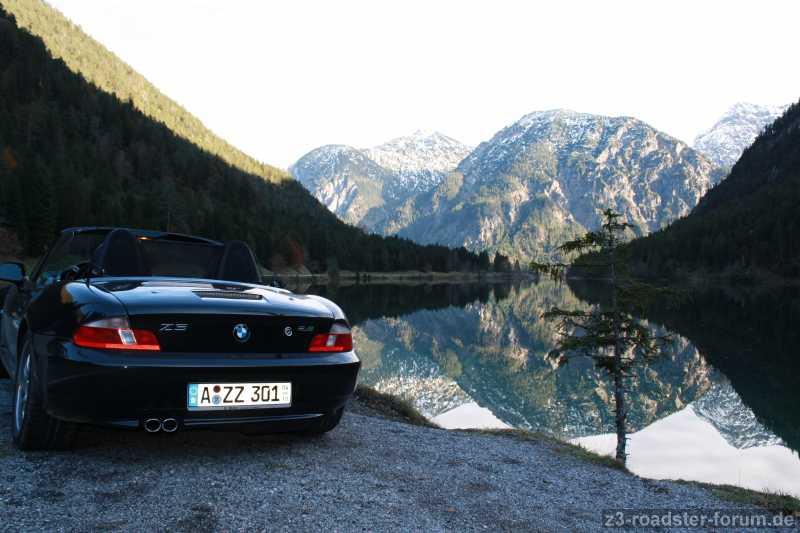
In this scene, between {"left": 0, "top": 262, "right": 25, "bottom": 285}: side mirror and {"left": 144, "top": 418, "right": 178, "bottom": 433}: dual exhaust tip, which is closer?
{"left": 144, "top": 418, "right": 178, "bottom": 433}: dual exhaust tip

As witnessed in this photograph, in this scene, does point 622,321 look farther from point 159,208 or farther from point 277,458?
point 159,208

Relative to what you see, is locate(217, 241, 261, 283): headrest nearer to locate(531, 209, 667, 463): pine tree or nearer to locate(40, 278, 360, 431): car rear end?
locate(40, 278, 360, 431): car rear end

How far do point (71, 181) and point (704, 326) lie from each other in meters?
79.4

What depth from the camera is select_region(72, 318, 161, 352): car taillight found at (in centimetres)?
391

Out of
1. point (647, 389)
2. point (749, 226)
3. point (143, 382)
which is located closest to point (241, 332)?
point (143, 382)

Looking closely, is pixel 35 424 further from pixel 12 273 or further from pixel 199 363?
pixel 12 273

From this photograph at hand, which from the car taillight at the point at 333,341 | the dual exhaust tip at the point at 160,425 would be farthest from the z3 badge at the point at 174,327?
the car taillight at the point at 333,341

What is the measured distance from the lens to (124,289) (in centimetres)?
436

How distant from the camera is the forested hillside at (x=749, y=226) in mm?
120625

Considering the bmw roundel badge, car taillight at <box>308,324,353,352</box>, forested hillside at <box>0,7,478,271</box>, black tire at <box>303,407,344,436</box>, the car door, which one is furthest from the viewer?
forested hillside at <box>0,7,478,271</box>

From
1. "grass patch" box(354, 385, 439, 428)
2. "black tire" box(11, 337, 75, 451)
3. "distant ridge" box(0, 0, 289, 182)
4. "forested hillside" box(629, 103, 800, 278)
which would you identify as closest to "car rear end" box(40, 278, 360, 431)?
"black tire" box(11, 337, 75, 451)

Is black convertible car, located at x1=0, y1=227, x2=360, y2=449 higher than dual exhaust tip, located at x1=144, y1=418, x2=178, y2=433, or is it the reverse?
black convertible car, located at x1=0, y1=227, x2=360, y2=449

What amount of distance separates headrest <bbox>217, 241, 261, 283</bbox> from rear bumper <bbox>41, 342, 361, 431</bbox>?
6.05 ft

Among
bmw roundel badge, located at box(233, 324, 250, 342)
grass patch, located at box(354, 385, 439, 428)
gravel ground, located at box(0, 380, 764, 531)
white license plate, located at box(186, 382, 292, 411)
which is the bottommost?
grass patch, located at box(354, 385, 439, 428)
